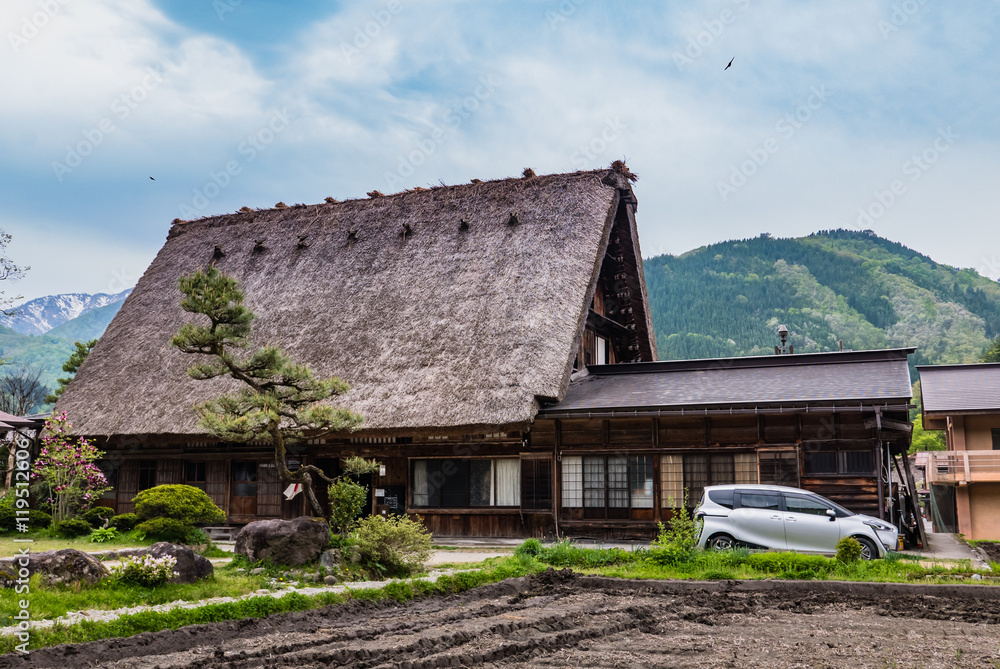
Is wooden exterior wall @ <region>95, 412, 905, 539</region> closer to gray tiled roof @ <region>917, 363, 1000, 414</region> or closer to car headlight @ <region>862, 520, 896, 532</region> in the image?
car headlight @ <region>862, 520, 896, 532</region>

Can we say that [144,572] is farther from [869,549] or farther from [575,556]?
[869,549]

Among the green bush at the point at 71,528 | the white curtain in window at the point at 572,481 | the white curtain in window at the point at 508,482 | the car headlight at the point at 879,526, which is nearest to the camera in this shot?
the car headlight at the point at 879,526

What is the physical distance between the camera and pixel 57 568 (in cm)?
816

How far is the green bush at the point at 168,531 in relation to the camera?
14.7 meters

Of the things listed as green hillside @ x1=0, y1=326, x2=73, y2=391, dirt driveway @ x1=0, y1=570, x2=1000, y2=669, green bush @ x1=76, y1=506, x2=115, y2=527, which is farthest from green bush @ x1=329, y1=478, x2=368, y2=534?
green hillside @ x1=0, y1=326, x2=73, y2=391

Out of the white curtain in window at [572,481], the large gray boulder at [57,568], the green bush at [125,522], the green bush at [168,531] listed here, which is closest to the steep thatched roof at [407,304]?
the white curtain in window at [572,481]

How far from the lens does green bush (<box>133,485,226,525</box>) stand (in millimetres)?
15156

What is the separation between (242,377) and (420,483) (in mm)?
7278

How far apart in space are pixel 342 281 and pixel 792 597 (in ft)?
50.5

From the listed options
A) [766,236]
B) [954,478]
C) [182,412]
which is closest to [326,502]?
[182,412]

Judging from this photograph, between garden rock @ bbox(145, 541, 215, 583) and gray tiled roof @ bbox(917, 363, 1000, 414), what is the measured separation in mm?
18464

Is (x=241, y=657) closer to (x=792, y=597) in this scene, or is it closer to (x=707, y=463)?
(x=792, y=597)

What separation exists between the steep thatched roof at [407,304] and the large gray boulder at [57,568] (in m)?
9.13

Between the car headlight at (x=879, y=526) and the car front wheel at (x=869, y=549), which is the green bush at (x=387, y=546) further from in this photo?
the car headlight at (x=879, y=526)
